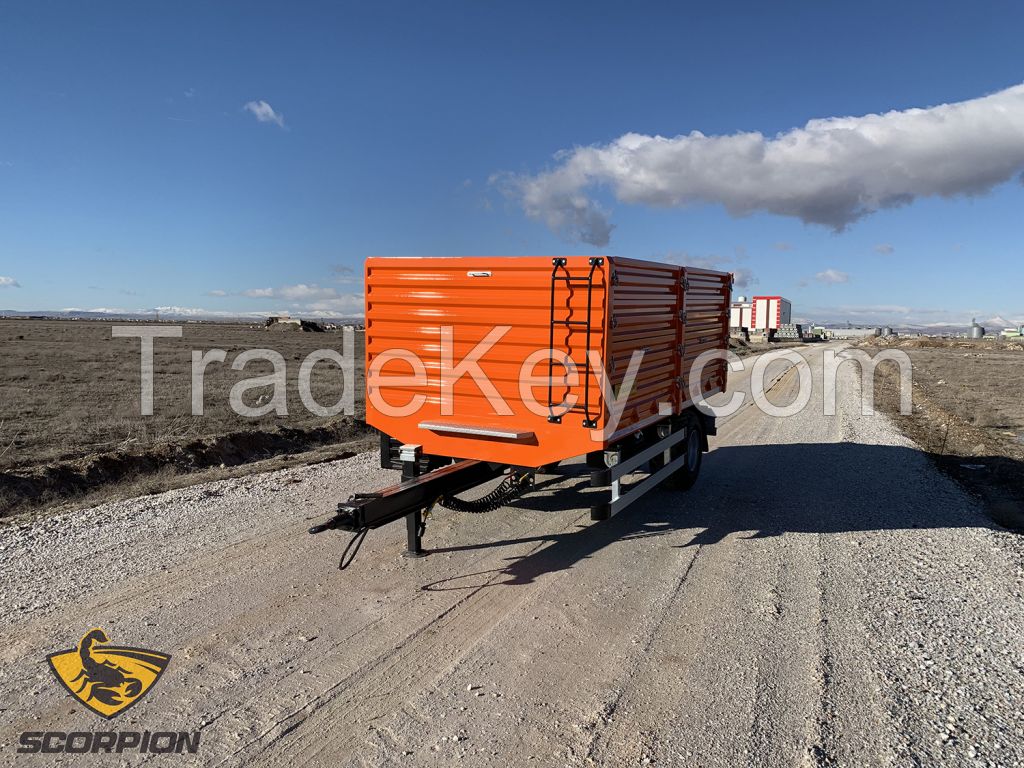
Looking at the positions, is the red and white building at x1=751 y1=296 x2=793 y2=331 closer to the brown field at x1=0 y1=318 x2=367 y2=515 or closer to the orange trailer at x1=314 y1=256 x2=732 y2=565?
the brown field at x1=0 y1=318 x2=367 y2=515

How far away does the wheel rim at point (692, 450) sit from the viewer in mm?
8935

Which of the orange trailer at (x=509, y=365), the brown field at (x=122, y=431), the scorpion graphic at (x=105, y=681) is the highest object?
the orange trailer at (x=509, y=365)

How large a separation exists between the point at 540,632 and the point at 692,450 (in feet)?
16.4

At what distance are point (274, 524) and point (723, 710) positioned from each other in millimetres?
4793

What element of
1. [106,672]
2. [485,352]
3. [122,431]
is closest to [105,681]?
[106,672]

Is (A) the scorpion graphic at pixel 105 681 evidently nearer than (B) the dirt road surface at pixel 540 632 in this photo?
No

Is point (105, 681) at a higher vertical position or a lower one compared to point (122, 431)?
lower

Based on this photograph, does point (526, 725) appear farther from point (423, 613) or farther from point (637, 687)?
point (423, 613)

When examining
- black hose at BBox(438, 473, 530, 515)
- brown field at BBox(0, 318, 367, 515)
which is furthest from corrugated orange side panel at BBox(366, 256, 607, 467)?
brown field at BBox(0, 318, 367, 515)

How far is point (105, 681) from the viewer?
13.0 feet

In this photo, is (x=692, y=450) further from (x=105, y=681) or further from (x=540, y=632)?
(x=105, y=681)

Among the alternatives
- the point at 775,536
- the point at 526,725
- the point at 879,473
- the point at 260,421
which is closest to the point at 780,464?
the point at 879,473

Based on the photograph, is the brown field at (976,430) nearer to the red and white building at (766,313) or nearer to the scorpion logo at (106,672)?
the scorpion logo at (106,672)

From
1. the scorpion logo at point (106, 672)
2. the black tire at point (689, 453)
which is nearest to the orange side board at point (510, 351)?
the black tire at point (689, 453)
